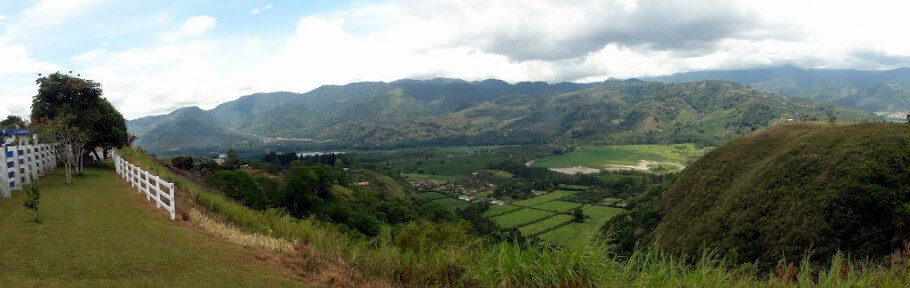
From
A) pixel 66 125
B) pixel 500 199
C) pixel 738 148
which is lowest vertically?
pixel 500 199

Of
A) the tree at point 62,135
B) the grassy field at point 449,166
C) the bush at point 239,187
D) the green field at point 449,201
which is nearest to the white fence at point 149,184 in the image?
the tree at point 62,135

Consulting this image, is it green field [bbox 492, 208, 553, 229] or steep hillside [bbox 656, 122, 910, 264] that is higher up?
steep hillside [bbox 656, 122, 910, 264]

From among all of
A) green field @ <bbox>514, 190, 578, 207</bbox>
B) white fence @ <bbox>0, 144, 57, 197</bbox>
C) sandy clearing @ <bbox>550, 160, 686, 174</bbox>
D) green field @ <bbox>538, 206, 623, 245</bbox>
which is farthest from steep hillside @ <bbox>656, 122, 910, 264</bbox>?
sandy clearing @ <bbox>550, 160, 686, 174</bbox>

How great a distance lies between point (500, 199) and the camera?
3935 inches

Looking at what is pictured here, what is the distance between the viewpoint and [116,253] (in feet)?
26.5

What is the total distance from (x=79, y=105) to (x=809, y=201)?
51.3 meters

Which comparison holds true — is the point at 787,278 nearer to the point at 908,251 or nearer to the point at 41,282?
the point at 908,251

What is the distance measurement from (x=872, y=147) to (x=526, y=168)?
333 feet

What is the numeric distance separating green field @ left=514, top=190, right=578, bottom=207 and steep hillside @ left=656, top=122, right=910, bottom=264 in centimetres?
3621

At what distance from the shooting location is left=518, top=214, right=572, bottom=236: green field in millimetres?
68188

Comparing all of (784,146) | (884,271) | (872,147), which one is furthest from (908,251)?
(784,146)

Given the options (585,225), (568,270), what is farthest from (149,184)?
(585,225)

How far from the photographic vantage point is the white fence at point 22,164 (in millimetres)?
13332

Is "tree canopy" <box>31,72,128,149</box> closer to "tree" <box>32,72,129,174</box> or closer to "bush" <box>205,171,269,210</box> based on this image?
"tree" <box>32,72,129,174</box>
